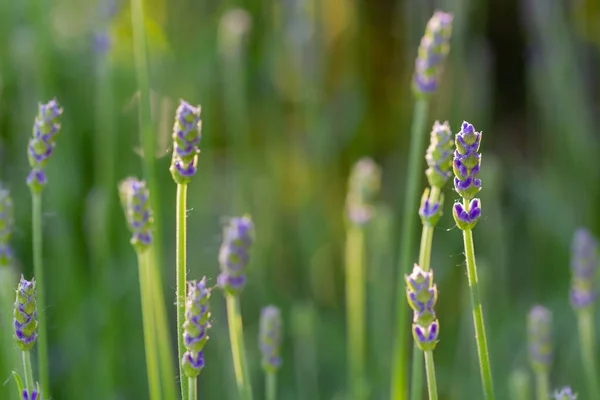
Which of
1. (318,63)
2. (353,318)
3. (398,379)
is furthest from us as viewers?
(318,63)

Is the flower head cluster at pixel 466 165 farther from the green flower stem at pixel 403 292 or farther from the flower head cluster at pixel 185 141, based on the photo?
the green flower stem at pixel 403 292

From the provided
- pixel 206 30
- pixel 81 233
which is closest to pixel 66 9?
pixel 206 30

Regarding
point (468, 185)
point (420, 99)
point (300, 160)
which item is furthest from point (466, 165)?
point (300, 160)

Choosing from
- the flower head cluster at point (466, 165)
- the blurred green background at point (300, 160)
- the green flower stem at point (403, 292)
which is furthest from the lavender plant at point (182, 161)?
the blurred green background at point (300, 160)

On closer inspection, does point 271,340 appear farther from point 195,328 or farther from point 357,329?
point 357,329

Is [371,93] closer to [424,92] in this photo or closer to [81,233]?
[81,233]

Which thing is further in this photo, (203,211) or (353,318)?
(203,211)
